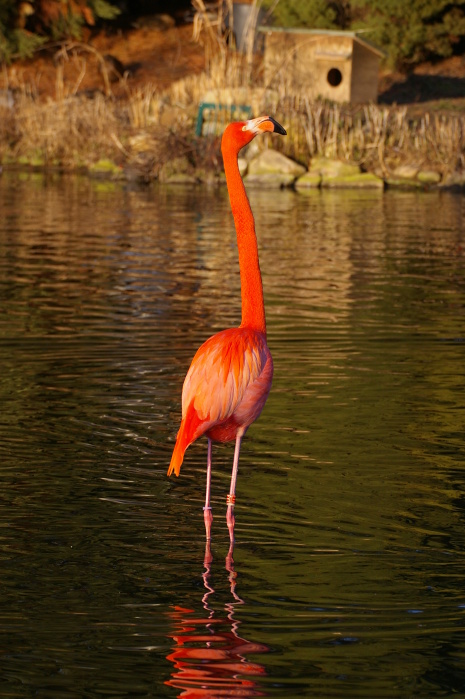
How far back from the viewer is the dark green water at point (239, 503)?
450 cm

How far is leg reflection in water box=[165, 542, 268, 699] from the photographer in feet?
14.1

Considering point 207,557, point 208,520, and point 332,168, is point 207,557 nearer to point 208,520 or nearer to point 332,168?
point 208,520

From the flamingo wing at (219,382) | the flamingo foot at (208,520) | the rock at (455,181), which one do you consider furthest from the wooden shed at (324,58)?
the flamingo foot at (208,520)

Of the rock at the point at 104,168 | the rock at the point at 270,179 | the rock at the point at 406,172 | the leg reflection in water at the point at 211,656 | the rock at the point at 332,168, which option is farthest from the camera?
the rock at the point at 104,168

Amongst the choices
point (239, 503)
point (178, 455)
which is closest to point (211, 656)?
point (178, 455)

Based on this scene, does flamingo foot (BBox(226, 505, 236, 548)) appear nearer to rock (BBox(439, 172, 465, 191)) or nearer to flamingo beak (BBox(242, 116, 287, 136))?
flamingo beak (BBox(242, 116, 287, 136))

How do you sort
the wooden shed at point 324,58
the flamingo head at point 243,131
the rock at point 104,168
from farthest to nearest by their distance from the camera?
the wooden shed at point 324,58, the rock at point 104,168, the flamingo head at point 243,131

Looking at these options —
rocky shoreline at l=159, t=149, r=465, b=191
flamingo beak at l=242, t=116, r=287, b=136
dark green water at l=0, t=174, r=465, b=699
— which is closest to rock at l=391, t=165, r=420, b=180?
rocky shoreline at l=159, t=149, r=465, b=191

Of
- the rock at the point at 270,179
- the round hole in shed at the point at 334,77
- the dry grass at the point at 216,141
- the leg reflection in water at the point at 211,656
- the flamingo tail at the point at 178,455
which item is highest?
the round hole in shed at the point at 334,77

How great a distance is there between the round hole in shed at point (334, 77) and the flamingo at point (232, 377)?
34.1m

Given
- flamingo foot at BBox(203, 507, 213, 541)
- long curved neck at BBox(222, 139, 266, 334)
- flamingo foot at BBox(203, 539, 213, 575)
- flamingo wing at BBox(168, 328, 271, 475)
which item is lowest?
flamingo foot at BBox(203, 539, 213, 575)

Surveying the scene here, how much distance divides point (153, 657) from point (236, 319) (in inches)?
303

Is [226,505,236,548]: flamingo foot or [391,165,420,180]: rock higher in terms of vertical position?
[391,165,420,180]: rock

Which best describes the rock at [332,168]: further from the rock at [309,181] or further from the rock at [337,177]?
the rock at [309,181]
